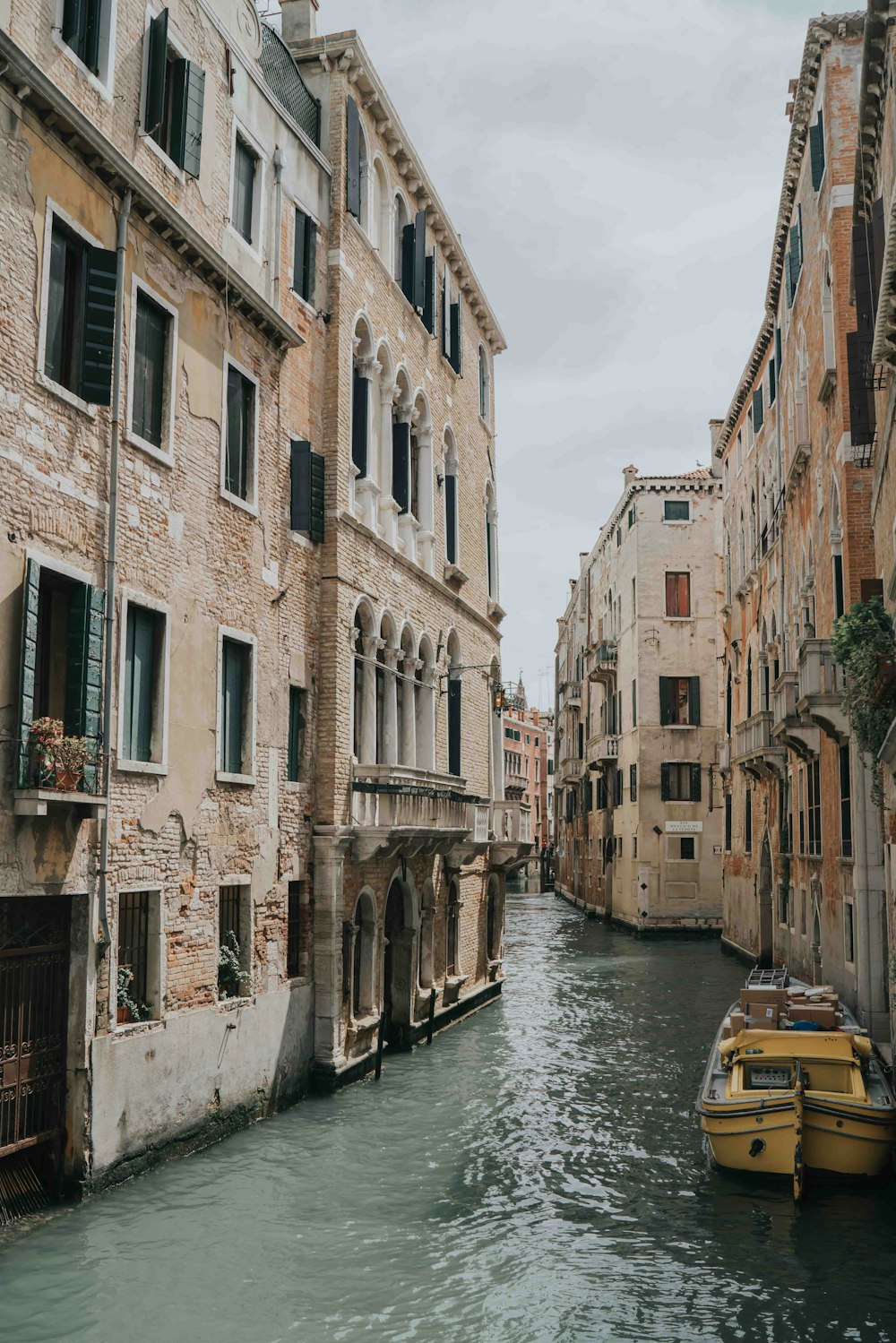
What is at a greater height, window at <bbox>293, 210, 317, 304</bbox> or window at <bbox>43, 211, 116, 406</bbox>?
window at <bbox>293, 210, 317, 304</bbox>

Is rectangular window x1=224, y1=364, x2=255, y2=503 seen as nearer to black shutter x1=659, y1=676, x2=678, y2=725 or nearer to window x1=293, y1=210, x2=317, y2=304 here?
window x1=293, y1=210, x2=317, y2=304

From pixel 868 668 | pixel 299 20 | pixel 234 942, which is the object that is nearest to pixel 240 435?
pixel 234 942

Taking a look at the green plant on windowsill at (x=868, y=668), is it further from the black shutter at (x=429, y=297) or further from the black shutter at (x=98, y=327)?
the black shutter at (x=429, y=297)

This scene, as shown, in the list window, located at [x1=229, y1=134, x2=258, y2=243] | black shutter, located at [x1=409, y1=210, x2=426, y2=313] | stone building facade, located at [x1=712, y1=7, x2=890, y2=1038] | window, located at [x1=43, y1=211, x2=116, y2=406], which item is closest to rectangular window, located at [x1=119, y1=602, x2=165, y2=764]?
window, located at [x1=43, y1=211, x2=116, y2=406]

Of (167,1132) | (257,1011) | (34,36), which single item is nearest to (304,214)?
(34,36)

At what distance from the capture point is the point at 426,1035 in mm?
18219

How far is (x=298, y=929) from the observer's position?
14.3m

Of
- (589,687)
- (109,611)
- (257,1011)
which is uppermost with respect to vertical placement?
(589,687)

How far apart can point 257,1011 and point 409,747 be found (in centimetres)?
628

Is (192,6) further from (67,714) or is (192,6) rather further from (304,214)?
(67,714)

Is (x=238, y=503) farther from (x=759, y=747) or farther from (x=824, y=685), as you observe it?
(x=759, y=747)

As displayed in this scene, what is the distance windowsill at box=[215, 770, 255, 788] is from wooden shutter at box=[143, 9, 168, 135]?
585 cm

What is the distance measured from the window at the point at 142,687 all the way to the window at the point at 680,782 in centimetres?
3090

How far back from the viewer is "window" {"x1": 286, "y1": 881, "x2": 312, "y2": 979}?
46.2ft
